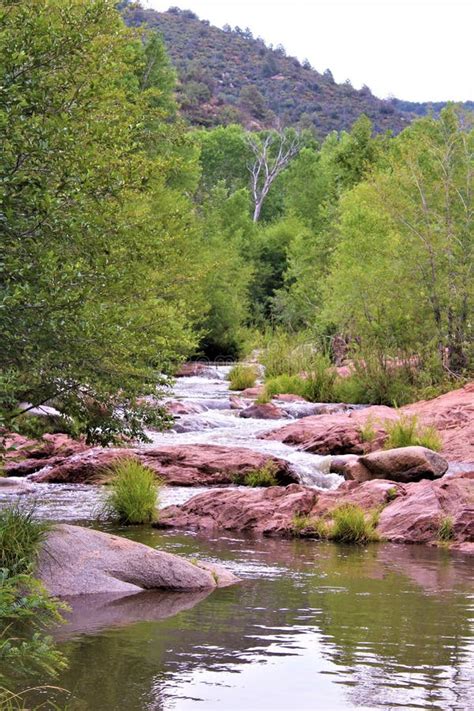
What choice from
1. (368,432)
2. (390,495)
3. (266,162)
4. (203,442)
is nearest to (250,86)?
(266,162)

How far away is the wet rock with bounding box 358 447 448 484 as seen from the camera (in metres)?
16.3

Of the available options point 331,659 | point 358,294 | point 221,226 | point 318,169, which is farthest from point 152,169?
point 318,169

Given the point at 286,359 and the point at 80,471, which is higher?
the point at 286,359

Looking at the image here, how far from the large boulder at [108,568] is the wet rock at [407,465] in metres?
6.26

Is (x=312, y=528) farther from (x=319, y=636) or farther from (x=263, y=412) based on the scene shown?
(x=263, y=412)

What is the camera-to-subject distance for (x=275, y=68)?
14775 centimetres

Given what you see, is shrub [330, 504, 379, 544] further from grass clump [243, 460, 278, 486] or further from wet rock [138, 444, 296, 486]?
wet rock [138, 444, 296, 486]

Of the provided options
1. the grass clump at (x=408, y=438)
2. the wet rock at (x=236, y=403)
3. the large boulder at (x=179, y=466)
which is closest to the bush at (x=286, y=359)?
the wet rock at (x=236, y=403)

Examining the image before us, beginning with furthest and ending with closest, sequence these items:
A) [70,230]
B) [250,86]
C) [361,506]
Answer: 1. [250,86]
2. [361,506]
3. [70,230]

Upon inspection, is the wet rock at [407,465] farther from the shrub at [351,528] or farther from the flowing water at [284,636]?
the flowing water at [284,636]

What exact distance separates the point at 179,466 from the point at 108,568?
7.73m

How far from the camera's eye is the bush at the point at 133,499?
13961 millimetres

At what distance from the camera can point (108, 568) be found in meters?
10.1

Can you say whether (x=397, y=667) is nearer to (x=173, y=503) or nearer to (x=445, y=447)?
(x=173, y=503)
